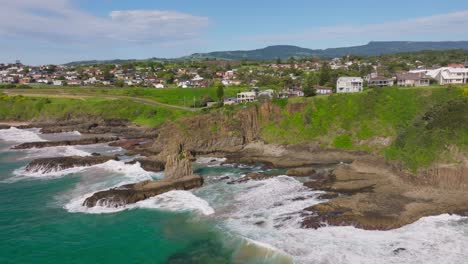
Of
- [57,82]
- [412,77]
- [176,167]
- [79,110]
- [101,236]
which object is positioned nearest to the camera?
[101,236]

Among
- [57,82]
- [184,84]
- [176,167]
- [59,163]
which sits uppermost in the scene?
[57,82]

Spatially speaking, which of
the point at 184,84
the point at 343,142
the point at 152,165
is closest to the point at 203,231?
the point at 152,165

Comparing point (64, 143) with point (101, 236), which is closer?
point (101, 236)

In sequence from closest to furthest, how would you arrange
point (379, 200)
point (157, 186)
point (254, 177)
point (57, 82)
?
1. point (379, 200)
2. point (157, 186)
3. point (254, 177)
4. point (57, 82)

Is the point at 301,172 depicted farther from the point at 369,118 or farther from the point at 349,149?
the point at 369,118

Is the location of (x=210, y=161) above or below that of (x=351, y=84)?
below
